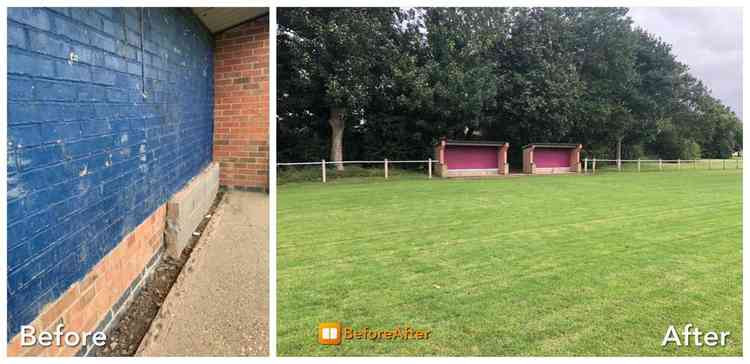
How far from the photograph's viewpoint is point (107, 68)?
79.8 inches

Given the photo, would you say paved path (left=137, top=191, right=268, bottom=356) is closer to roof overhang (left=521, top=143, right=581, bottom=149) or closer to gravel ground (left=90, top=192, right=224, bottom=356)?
gravel ground (left=90, top=192, right=224, bottom=356)

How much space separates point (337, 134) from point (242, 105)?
4906 mm

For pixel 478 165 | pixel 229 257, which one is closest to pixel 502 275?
pixel 229 257

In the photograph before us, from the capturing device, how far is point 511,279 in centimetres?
263

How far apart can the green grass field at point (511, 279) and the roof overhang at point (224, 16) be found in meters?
1.76

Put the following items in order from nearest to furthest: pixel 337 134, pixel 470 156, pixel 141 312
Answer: pixel 141 312
pixel 337 134
pixel 470 156

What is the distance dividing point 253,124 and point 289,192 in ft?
9.66

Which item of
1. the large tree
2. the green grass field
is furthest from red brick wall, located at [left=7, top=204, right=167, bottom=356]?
the large tree

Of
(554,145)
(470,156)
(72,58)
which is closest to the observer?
(72,58)

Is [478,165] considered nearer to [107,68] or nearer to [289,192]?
[289,192]

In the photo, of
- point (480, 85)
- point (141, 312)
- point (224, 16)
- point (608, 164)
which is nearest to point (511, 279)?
point (141, 312)

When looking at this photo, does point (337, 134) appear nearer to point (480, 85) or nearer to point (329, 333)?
point (480, 85)

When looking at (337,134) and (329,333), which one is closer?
(329,333)

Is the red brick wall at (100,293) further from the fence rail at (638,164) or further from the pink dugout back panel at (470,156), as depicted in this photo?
the fence rail at (638,164)
